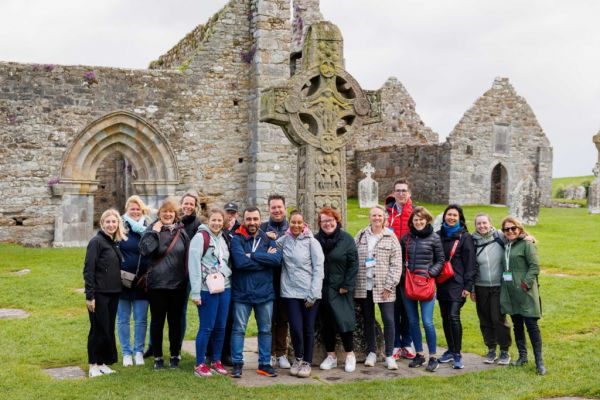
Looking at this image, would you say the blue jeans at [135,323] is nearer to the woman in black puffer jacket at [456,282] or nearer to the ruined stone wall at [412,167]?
the woman in black puffer jacket at [456,282]

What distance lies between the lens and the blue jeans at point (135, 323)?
7.18m

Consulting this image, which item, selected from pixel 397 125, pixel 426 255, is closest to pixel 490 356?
pixel 426 255

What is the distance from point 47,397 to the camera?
239 inches

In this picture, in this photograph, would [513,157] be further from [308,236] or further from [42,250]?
[308,236]

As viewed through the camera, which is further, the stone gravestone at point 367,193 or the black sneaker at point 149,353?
the stone gravestone at point 367,193

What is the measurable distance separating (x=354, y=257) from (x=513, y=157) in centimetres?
2245

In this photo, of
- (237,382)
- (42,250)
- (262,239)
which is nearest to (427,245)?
(262,239)

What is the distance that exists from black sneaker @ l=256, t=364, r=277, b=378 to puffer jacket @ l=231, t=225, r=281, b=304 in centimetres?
63

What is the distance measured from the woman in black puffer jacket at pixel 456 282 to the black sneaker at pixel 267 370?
183cm

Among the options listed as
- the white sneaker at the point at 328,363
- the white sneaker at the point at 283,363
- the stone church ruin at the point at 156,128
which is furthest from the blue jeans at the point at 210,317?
the stone church ruin at the point at 156,128

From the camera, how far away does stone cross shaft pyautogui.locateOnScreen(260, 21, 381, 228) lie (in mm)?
7609

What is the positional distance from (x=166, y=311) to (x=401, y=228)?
254 centimetres

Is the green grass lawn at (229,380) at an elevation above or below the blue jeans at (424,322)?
below

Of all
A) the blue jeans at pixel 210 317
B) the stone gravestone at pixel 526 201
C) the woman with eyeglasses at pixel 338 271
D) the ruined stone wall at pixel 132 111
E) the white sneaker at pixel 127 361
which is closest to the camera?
the blue jeans at pixel 210 317
